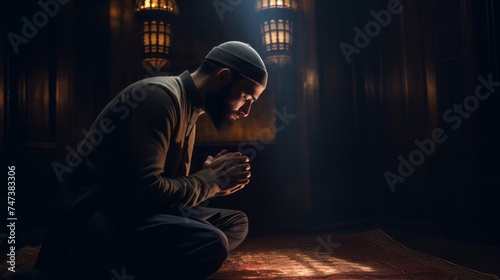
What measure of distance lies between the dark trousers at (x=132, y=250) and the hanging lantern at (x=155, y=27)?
3075 millimetres

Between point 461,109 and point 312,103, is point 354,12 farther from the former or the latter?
point 461,109

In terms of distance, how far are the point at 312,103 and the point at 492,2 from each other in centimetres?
184

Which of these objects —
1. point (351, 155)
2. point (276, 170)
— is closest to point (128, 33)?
point (276, 170)

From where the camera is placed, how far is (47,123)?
4.00m

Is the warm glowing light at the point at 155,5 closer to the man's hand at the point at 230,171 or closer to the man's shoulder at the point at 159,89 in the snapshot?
the man's shoulder at the point at 159,89

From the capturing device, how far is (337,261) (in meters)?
2.75

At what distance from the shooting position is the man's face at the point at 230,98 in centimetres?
181

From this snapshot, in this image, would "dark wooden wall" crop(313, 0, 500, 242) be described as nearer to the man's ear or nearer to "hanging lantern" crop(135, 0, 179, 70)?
"hanging lantern" crop(135, 0, 179, 70)

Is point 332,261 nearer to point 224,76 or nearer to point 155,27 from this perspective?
point 224,76

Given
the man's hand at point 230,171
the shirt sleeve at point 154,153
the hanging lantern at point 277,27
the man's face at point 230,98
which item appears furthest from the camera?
the hanging lantern at point 277,27

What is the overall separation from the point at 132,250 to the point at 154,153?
43 centimetres

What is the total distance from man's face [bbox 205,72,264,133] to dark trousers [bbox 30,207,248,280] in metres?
0.52

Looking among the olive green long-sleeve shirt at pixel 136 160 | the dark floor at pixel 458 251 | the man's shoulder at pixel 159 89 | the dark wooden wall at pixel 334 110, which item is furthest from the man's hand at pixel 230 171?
the dark wooden wall at pixel 334 110

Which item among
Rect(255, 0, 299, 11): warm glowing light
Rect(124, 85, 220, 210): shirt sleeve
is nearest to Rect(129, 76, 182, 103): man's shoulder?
Rect(124, 85, 220, 210): shirt sleeve
